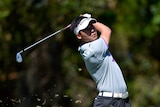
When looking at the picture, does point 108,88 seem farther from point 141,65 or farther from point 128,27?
point 141,65

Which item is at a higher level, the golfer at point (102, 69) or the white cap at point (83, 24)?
the white cap at point (83, 24)

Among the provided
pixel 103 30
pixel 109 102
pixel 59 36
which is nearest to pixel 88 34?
pixel 103 30

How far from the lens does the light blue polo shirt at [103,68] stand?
7.61 meters

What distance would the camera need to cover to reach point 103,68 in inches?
301

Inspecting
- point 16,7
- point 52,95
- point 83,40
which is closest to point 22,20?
point 16,7

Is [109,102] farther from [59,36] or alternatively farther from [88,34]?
[59,36]

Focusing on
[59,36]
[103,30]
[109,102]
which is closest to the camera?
[109,102]

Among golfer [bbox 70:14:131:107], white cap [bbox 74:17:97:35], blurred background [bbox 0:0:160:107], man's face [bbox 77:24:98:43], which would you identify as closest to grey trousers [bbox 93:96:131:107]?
golfer [bbox 70:14:131:107]

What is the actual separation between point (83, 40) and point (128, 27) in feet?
33.8

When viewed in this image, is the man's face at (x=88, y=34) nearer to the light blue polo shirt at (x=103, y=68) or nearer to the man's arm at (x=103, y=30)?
the light blue polo shirt at (x=103, y=68)

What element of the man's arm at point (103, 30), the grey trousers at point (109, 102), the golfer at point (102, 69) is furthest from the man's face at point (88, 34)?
the grey trousers at point (109, 102)

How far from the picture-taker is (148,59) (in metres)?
20.5

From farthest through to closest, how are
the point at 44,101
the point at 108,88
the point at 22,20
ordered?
the point at 22,20 < the point at 44,101 < the point at 108,88

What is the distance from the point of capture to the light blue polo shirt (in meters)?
7.61
